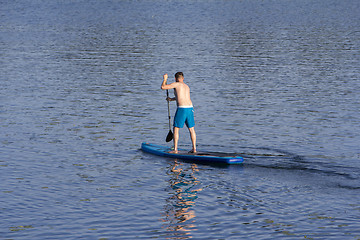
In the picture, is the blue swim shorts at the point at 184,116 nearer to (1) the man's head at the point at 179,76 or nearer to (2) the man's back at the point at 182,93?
(2) the man's back at the point at 182,93

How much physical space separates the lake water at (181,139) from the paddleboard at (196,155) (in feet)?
1.06

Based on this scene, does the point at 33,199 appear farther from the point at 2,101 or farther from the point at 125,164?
the point at 2,101

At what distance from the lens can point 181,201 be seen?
13953 millimetres

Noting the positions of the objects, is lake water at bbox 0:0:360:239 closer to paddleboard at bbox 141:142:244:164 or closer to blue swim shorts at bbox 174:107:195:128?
paddleboard at bbox 141:142:244:164

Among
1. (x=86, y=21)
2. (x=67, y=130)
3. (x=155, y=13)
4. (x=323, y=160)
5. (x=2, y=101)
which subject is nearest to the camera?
(x=323, y=160)

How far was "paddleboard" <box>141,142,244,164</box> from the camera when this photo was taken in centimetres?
1695

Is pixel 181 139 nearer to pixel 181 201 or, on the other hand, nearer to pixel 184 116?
pixel 184 116

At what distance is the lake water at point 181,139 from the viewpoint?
1266 centimetres

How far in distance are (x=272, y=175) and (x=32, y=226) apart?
646 centimetres

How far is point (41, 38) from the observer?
56312mm

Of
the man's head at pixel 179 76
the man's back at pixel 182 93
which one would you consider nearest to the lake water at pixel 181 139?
the man's back at pixel 182 93

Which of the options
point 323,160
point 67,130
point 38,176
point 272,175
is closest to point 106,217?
point 38,176

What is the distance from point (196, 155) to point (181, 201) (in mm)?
3749

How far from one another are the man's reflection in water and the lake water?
1.7 inches
